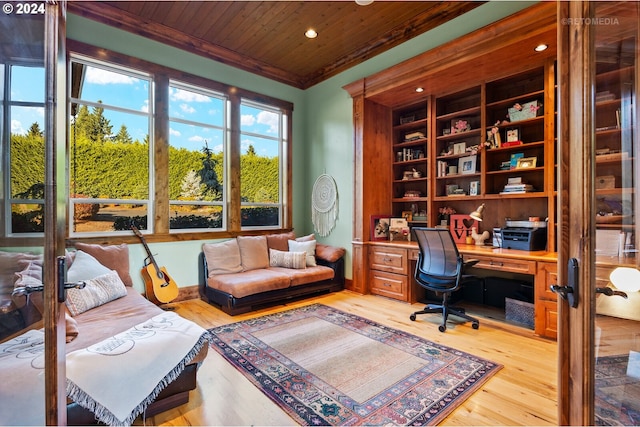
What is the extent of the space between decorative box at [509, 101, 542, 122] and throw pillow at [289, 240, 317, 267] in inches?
118

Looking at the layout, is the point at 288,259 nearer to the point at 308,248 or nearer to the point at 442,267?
the point at 308,248

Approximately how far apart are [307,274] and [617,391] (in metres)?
3.13

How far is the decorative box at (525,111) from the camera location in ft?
10.6

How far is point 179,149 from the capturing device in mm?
4074

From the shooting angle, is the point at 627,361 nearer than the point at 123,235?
Yes

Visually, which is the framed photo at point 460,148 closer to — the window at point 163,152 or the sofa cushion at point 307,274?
the sofa cushion at point 307,274

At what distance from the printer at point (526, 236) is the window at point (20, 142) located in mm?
3733

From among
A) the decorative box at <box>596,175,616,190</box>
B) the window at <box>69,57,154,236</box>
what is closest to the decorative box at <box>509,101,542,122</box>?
the decorative box at <box>596,175,616,190</box>

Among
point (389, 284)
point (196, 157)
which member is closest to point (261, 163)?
point (196, 157)

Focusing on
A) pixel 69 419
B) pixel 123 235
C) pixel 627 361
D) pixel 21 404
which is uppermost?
pixel 123 235

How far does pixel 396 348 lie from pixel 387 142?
3.05 metres

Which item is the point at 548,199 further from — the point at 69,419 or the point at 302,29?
the point at 69,419

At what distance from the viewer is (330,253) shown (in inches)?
176

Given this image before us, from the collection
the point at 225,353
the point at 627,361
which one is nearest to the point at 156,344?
the point at 225,353
